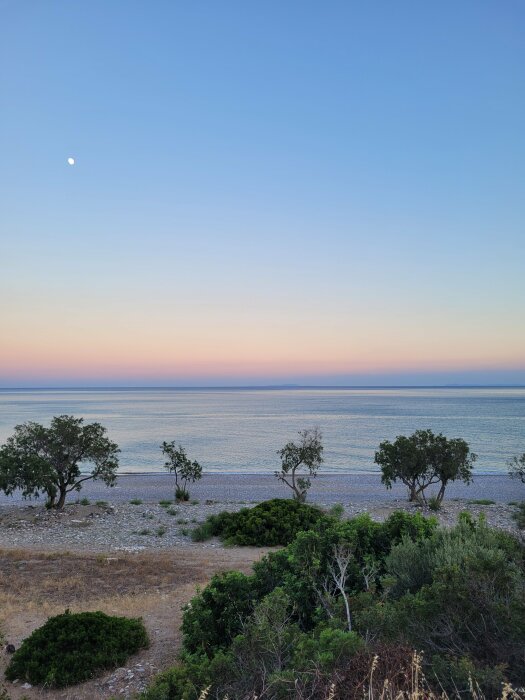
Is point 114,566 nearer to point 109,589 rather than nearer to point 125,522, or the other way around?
point 109,589

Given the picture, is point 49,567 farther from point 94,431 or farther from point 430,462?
point 430,462

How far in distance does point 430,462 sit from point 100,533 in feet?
65.6

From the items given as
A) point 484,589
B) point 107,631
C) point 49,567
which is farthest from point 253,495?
point 484,589

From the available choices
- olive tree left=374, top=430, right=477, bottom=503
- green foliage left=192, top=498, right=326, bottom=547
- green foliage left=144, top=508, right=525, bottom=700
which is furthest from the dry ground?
olive tree left=374, top=430, right=477, bottom=503

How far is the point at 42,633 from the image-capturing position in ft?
33.4

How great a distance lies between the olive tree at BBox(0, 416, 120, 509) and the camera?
1062 inches

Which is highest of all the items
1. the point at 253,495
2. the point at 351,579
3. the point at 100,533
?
the point at 351,579

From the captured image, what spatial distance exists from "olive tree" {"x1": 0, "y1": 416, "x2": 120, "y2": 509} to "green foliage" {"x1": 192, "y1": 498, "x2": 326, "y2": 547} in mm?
8688

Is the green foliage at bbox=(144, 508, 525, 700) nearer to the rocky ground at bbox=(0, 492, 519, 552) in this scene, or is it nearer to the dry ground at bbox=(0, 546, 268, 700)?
the dry ground at bbox=(0, 546, 268, 700)

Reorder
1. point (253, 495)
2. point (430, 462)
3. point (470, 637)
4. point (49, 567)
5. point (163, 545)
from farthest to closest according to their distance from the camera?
point (253, 495), point (430, 462), point (163, 545), point (49, 567), point (470, 637)

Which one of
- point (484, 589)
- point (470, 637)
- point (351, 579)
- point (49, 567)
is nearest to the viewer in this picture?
point (470, 637)

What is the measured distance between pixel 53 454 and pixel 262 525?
14055 millimetres

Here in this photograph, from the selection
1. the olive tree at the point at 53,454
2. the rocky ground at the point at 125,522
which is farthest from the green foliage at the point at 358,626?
the olive tree at the point at 53,454

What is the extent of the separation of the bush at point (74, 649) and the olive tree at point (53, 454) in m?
18.0
